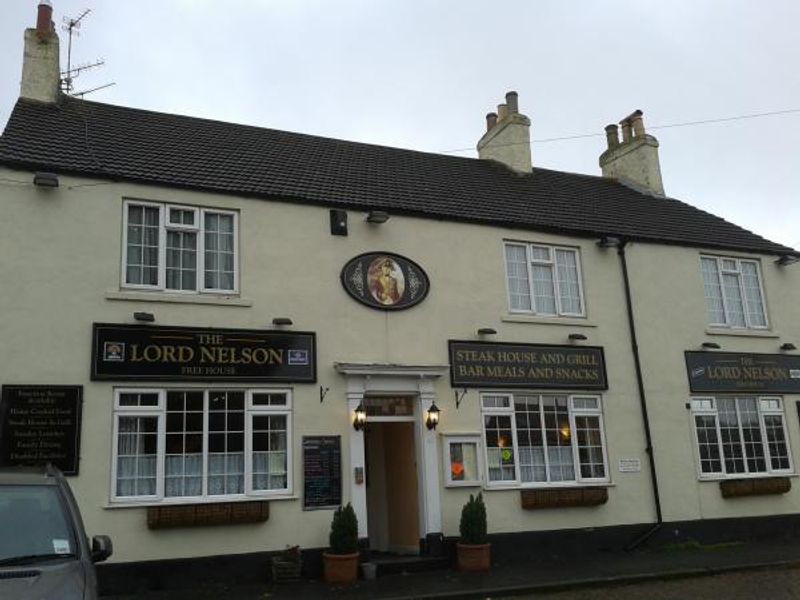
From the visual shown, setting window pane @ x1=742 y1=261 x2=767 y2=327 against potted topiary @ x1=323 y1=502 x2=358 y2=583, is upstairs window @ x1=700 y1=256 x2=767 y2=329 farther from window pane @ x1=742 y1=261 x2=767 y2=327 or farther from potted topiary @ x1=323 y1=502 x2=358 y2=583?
potted topiary @ x1=323 y1=502 x2=358 y2=583

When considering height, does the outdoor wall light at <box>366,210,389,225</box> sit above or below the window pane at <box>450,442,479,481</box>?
above

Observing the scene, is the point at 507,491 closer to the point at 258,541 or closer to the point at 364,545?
the point at 364,545

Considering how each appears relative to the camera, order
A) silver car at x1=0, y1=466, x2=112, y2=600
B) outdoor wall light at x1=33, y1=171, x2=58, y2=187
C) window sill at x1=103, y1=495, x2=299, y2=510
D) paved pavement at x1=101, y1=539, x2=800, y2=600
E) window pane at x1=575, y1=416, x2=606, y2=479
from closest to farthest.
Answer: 1. silver car at x1=0, y1=466, x2=112, y2=600
2. paved pavement at x1=101, y1=539, x2=800, y2=600
3. window sill at x1=103, y1=495, x2=299, y2=510
4. outdoor wall light at x1=33, y1=171, x2=58, y2=187
5. window pane at x1=575, y1=416, x2=606, y2=479

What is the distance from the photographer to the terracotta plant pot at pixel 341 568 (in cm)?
1163

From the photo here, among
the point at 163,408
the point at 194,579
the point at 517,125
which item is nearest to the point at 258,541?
the point at 194,579

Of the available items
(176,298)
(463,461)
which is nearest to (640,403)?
(463,461)

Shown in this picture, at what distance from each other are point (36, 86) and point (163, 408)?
717 cm

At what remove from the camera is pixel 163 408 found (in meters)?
11.7

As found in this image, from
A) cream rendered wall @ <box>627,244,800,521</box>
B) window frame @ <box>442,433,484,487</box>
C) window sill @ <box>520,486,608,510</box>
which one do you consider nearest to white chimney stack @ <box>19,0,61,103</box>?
window frame @ <box>442,433,484,487</box>

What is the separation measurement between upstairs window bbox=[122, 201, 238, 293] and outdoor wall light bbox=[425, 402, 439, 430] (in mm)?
3910

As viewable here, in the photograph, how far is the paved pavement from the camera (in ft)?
34.8

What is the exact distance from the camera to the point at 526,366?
14.5 m

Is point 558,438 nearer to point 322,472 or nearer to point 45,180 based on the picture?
point 322,472

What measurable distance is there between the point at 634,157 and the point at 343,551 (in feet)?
45.9
